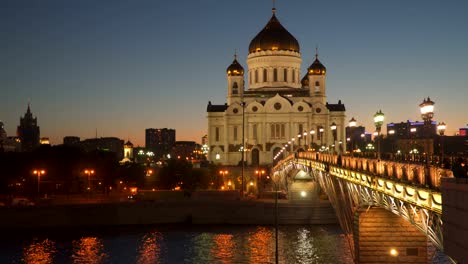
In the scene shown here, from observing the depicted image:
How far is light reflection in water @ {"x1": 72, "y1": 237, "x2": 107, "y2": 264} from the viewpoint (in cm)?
4864

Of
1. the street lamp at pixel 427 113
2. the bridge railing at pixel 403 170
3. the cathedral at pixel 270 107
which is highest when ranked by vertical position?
the cathedral at pixel 270 107

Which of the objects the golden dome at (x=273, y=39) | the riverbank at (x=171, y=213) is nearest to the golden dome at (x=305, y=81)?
the golden dome at (x=273, y=39)

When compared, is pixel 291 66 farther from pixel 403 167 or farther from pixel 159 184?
pixel 403 167

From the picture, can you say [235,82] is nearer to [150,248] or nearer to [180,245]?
[180,245]

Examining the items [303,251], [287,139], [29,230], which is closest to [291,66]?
[287,139]

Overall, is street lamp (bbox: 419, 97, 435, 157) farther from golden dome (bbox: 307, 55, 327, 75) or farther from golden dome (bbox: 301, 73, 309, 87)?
golden dome (bbox: 301, 73, 309, 87)

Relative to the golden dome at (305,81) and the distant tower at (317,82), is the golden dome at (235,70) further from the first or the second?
the golden dome at (305,81)

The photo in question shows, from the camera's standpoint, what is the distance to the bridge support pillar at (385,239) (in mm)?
31375

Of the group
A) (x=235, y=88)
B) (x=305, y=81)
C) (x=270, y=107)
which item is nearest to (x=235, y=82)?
(x=235, y=88)

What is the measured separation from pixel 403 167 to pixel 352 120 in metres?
11.1

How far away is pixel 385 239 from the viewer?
32.9 m

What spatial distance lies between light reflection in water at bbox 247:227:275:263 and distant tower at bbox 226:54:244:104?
59346 mm

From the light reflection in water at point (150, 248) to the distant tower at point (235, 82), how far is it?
6253cm

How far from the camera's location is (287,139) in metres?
119
